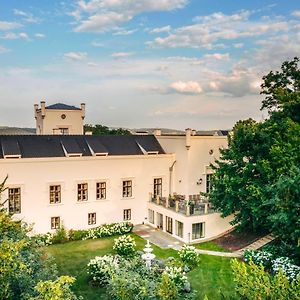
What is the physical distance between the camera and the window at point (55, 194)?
2272 centimetres

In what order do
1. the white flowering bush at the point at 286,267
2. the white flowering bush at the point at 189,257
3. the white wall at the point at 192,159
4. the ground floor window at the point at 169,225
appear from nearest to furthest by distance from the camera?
the white flowering bush at the point at 286,267 → the white flowering bush at the point at 189,257 → the ground floor window at the point at 169,225 → the white wall at the point at 192,159

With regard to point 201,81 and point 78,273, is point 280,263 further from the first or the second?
point 201,81

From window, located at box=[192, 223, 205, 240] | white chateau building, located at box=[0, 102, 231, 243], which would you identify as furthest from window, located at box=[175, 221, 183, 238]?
window, located at box=[192, 223, 205, 240]

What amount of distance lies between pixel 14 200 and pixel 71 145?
4.96m

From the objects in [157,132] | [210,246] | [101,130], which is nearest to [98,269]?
[210,246]

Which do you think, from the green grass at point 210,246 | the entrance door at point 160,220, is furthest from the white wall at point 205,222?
the green grass at point 210,246

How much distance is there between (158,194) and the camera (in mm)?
26188

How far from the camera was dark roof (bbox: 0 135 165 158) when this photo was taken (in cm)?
2255

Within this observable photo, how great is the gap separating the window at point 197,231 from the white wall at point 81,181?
4842 mm

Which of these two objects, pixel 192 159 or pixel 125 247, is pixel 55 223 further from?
pixel 192 159

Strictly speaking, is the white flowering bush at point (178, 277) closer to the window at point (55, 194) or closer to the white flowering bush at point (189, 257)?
the white flowering bush at point (189, 257)

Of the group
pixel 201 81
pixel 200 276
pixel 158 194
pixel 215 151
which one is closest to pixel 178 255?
pixel 200 276

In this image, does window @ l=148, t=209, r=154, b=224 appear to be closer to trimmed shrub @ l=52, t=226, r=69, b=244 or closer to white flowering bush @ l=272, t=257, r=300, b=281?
trimmed shrub @ l=52, t=226, r=69, b=244

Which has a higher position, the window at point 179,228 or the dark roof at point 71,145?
the dark roof at point 71,145
